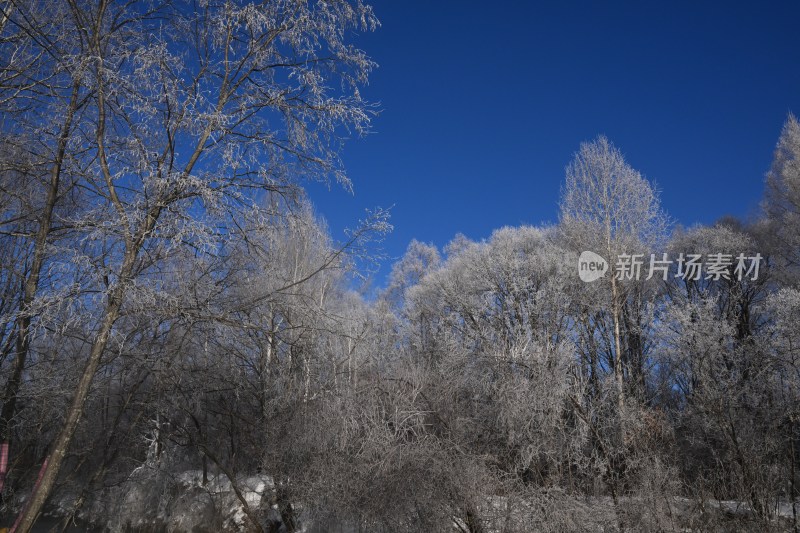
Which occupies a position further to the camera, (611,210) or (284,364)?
(611,210)

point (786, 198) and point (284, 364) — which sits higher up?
point (786, 198)

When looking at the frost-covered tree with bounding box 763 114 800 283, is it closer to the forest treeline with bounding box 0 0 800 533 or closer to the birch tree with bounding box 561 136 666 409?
the forest treeline with bounding box 0 0 800 533

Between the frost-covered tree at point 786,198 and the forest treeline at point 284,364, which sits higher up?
the frost-covered tree at point 786,198

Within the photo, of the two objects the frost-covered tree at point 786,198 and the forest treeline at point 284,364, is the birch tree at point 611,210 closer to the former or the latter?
the forest treeline at point 284,364

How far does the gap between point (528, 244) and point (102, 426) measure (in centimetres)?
1807

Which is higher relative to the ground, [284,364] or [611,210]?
[611,210]

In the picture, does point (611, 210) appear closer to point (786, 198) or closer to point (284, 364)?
point (786, 198)

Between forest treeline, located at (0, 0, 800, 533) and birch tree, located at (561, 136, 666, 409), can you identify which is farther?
birch tree, located at (561, 136, 666, 409)

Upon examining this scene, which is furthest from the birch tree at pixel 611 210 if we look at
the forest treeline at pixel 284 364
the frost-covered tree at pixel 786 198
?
the frost-covered tree at pixel 786 198

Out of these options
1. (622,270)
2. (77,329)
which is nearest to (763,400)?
(622,270)

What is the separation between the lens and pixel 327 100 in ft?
16.0

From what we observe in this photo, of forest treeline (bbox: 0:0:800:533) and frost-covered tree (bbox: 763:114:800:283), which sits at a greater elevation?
frost-covered tree (bbox: 763:114:800:283)

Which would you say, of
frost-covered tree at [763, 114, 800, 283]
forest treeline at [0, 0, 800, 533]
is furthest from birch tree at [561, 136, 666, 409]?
frost-covered tree at [763, 114, 800, 283]

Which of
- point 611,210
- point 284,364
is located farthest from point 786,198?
point 284,364
